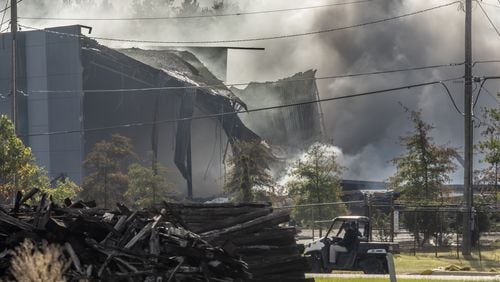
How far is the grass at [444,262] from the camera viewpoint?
96.5 ft

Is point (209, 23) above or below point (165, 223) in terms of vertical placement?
above

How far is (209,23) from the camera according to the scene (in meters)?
116

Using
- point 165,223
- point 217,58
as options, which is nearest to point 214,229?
point 165,223

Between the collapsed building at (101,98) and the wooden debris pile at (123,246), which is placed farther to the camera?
the collapsed building at (101,98)

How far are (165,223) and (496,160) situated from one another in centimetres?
2707

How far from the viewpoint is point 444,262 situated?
1247 inches

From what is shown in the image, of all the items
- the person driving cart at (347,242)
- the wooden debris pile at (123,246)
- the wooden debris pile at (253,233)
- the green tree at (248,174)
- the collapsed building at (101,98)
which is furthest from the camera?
the collapsed building at (101,98)

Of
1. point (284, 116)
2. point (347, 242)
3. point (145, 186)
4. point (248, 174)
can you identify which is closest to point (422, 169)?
point (248, 174)

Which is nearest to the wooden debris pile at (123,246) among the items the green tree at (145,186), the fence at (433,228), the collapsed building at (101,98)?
the fence at (433,228)

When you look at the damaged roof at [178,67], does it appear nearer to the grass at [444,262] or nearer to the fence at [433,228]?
the fence at [433,228]

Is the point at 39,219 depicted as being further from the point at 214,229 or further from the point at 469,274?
the point at 469,274

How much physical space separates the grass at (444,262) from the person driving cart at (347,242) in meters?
4.15

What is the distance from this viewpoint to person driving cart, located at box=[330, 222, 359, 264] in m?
24.8

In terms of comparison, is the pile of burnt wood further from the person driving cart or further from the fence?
the fence
